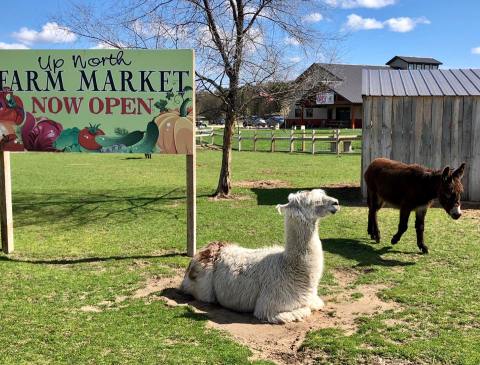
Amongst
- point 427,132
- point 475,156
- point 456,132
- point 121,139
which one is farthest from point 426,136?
point 121,139

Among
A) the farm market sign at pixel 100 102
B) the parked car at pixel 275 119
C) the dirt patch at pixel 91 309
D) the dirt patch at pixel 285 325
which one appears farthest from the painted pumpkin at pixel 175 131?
the parked car at pixel 275 119

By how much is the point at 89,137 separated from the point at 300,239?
13.5 ft

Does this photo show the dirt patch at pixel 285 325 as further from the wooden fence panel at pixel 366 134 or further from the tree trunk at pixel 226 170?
the tree trunk at pixel 226 170

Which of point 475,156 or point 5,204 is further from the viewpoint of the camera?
point 475,156

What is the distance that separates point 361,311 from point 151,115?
4.22m

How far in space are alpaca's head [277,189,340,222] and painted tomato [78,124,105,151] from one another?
3.86 metres

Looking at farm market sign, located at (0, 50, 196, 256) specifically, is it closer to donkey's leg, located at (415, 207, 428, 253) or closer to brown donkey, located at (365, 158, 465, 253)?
brown donkey, located at (365, 158, 465, 253)

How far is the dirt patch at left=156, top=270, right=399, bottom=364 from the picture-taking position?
14.2 feet

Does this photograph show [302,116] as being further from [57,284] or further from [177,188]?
[57,284]

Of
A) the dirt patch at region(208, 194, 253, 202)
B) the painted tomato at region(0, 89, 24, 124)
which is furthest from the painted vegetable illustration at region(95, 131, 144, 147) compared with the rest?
the dirt patch at region(208, 194, 253, 202)

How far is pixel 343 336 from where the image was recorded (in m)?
4.55


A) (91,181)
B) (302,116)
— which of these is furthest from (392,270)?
(302,116)

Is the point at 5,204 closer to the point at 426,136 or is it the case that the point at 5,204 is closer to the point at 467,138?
the point at 426,136

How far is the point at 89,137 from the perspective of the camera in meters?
7.63
